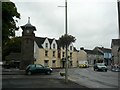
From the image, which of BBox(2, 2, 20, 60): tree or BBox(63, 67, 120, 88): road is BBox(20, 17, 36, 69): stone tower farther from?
BBox(2, 2, 20, 60): tree

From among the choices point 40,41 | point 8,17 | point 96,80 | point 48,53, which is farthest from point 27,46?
point 8,17

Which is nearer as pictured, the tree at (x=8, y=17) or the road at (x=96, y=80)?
the road at (x=96, y=80)

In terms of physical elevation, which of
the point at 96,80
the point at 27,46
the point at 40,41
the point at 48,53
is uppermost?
the point at 40,41

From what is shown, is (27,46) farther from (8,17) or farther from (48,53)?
(8,17)

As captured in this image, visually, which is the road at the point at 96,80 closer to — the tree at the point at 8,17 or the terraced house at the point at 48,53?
the tree at the point at 8,17

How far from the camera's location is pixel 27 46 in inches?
2547

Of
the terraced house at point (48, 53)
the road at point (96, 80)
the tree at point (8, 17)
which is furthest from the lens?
the terraced house at point (48, 53)

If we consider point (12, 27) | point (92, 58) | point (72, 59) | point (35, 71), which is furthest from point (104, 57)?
point (12, 27)

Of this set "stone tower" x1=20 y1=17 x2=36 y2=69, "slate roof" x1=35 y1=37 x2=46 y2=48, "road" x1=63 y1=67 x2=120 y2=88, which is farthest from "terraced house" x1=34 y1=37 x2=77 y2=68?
"road" x1=63 y1=67 x2=120 y2=88

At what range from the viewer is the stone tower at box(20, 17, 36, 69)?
208 feet

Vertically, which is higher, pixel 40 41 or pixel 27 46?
pixel 40 41

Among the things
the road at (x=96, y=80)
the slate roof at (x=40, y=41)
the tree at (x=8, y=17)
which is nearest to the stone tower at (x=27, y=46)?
the slate roof at (x=40, y=41)

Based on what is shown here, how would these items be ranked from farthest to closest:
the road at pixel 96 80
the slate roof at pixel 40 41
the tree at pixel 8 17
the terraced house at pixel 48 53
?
the slate roof at pixel 40 41 < the terraced house at pixel 48 53 < the tree at pixel 8 17 < the road at pixel 96 80

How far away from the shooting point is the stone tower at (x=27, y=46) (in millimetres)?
63500
